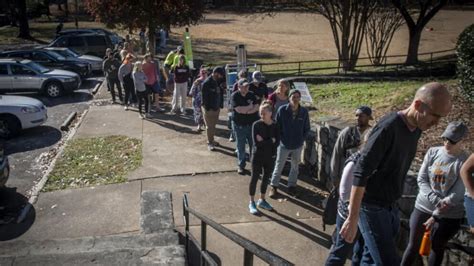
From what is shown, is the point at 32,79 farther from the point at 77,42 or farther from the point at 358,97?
the point at 358,97

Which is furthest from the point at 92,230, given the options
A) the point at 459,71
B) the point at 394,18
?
the point at 394,18

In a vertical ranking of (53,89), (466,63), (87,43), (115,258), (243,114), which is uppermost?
(87,43)

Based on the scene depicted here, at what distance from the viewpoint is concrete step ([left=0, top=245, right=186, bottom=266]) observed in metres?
4.90

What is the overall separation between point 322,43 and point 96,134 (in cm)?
2475

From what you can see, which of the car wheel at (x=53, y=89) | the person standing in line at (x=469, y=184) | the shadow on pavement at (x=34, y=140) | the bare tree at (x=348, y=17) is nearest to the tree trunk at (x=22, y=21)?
the car wheel at (x=53, y=89)

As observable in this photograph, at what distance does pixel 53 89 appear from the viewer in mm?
17203

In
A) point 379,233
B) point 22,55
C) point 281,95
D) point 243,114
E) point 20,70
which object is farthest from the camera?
point 22,55

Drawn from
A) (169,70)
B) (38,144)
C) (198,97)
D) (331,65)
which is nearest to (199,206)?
(198,97)

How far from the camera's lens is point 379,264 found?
372cm

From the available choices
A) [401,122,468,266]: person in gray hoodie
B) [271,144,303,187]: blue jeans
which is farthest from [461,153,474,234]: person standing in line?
[271,144,303,187]: blue jeans

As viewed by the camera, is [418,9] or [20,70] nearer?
[20,70]

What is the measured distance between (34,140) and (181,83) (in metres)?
4.15

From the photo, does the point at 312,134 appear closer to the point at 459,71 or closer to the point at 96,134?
Answer: the point at 459,71

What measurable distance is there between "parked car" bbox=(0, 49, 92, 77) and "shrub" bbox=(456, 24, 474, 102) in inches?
582
